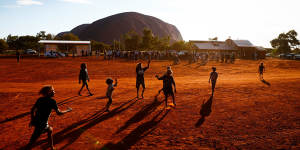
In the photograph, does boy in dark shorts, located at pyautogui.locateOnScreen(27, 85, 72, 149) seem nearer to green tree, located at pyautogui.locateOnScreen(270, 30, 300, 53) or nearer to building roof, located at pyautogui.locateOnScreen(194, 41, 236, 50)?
building roof, located at pyautogui.locateOnScreen(194, 41, 236, 50)

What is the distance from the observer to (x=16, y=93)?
11.4 m

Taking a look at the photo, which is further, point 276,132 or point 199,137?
point 276,132

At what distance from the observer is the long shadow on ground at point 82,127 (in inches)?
218

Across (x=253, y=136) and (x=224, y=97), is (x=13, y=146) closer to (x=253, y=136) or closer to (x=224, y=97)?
(x=253, y=136)

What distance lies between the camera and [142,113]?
25.9ft

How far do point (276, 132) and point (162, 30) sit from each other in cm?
19741

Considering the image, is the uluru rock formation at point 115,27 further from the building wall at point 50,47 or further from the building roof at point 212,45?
the building wall at point 50,47

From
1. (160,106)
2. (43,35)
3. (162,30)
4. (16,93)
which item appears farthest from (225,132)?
(162,30)

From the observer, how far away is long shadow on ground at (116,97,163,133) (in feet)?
21.7

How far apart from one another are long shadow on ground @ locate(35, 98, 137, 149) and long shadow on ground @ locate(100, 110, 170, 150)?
128 cm

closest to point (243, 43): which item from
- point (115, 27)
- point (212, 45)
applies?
point (212, 45)

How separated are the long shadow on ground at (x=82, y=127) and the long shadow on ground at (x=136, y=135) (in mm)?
1277

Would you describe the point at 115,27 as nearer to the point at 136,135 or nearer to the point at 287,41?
the point at 287,41

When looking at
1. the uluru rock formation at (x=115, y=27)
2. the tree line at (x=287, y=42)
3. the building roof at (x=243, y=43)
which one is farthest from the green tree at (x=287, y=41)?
the uluru rock formation at (x=115, y=27)
